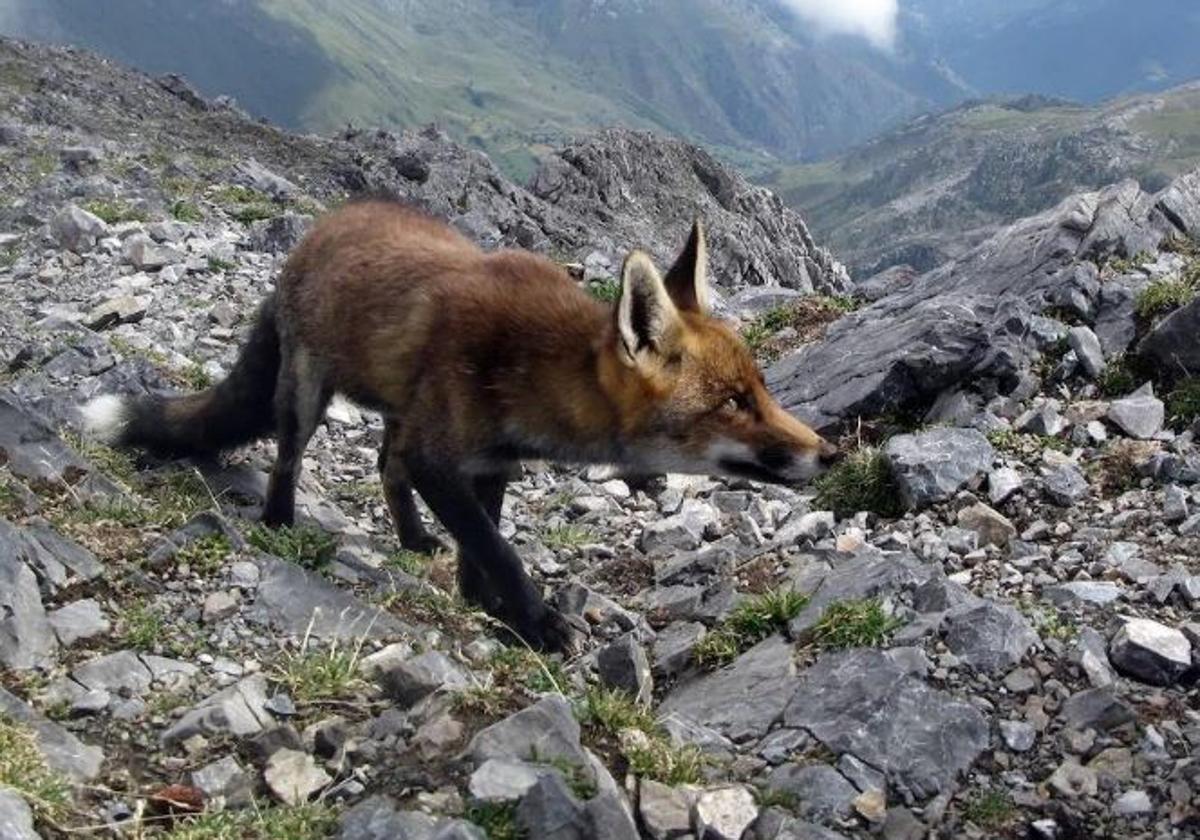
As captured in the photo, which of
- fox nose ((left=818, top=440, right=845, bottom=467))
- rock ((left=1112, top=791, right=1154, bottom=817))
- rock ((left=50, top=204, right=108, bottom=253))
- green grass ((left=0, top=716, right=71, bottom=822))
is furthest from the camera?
rock ((left=50, top=204, right=108, bottom=253))

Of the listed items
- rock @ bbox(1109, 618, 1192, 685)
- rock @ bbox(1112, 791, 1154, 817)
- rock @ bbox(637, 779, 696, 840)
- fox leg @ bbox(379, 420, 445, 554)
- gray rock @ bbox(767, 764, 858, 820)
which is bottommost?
fox leg @ bbox(379, 420, 445, 554)

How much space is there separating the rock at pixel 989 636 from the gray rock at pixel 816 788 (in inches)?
54.8

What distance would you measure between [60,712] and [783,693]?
3.99 metres

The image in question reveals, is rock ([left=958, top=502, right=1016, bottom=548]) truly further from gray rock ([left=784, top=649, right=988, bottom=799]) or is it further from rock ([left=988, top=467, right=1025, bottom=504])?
gray rock ([left=784, top=649, right=988, bottom=799])

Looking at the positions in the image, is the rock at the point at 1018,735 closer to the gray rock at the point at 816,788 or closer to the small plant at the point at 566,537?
the gray rock at the point at 816,788

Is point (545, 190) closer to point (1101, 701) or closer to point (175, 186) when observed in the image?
point (175, 186)

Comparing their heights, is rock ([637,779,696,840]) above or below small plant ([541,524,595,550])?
above

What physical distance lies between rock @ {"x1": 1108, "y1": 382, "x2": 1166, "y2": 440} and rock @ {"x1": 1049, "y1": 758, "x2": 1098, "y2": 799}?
550 cm

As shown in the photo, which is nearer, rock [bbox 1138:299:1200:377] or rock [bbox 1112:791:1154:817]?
rock [bbox 1112:791:1154:817]

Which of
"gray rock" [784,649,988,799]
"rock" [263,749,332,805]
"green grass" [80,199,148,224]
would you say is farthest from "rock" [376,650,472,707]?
"green grass" [80,199,148,224]

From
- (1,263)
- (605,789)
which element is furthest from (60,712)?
(1,263)

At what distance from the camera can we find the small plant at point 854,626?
7.32m

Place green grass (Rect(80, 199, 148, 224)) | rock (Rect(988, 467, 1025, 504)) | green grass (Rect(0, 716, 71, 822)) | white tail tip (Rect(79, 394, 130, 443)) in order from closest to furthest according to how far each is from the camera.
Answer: green grass (Rect(0, 716, 71, 822)) < rock (Rect(988, 467, 1025, 504)) < white tail tip (Rect(79, 394, 130, 443)) < green grass (Rect(80, 199, 148, 224))

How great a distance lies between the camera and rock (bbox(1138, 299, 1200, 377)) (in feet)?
38.0
